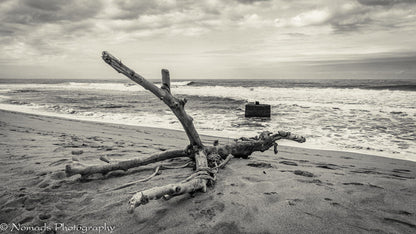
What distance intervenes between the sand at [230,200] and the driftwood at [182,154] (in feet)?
0.52

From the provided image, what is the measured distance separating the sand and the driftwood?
159 mm

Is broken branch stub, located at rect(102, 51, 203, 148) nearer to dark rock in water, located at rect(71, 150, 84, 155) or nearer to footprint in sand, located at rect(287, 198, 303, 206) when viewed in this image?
footprint in sand, located at rect(287, 198, 303, 206)

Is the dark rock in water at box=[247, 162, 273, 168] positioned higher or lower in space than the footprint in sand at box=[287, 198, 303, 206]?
lower

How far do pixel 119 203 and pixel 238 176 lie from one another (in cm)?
159

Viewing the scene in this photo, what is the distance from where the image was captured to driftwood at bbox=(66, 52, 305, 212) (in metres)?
2.27

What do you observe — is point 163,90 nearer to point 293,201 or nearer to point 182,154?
point 182,154

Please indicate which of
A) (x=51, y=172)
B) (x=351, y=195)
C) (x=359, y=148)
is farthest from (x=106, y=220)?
(x=359, y=148)

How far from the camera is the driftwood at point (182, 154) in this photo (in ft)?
7.46

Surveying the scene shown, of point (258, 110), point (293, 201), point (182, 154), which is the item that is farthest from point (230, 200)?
point (258, 110)

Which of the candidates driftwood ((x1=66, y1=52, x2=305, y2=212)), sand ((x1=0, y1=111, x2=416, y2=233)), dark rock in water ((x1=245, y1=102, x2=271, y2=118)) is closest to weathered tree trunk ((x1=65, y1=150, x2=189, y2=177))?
driftwood ((x1=66, y1=52, x2=305, y2=212))

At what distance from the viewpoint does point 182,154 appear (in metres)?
3.72

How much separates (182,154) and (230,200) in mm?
1346

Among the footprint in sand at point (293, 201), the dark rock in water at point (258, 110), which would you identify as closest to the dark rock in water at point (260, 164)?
the footprint in sand at point (293, 201)

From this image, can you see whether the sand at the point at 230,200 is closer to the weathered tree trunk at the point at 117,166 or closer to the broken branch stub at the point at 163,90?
the weathered tree trunk at the point at 117,166
